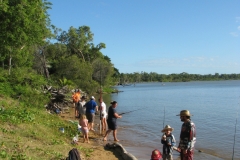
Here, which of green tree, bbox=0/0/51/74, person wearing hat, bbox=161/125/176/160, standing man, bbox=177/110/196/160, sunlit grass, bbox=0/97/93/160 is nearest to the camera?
standing man, bbox=177/110/196/160

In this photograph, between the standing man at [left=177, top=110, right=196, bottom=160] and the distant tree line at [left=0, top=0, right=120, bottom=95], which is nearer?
the standing man at [left=177, top=110, right=196, bottom=160]

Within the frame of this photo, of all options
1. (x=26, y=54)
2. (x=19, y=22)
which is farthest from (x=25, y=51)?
(x=19, y=22)

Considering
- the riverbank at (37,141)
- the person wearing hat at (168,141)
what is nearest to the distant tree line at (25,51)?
the riverbank at (37,141)

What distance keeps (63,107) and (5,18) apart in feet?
26.7

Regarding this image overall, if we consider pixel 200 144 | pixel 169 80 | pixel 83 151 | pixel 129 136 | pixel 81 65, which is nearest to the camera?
pixel 83 151

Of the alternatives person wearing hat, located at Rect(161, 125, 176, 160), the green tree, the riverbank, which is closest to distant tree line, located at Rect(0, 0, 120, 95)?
the green tree

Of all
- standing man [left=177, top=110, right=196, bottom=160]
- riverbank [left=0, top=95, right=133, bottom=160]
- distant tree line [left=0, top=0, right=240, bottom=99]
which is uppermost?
distant tree line [left=0, top=0, right=240, bottom=99]

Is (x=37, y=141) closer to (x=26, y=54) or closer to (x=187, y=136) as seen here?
(x=187, y=136)

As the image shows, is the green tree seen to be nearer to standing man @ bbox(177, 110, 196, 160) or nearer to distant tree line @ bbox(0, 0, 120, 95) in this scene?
distant tree line @ bbox(0, 0, 120, 95)

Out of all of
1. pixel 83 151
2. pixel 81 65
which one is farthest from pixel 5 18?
pixel 81 65

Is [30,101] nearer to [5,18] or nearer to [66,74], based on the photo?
[5,18]

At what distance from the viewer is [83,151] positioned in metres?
8.20

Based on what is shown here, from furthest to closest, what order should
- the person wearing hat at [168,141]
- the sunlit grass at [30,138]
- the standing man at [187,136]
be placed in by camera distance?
1. the person wearing hat at [168,141]
2. the sunlit grass at [30,138]
3. the standing man at [187,136]

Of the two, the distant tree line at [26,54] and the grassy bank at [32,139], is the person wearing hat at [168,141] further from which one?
the distant tree line at [26,54]
